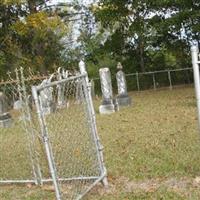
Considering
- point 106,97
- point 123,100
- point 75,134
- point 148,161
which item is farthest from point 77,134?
point 123,100

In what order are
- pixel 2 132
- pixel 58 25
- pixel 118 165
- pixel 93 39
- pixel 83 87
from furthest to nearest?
pixel 93 39
pixel 58 25
pixel 2 132
pixel 118 165
pixel 83 87

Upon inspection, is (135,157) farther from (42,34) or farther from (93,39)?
(93,39)

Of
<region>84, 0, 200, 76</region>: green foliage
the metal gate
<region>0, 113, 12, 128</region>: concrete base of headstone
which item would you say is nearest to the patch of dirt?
the metal gate

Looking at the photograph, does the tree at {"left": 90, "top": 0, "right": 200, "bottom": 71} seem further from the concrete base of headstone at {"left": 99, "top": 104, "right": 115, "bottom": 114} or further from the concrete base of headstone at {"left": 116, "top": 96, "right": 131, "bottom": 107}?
the concrete base of headstone at {"left": 99, "top": 104, "right": 115, "bottom": 114}

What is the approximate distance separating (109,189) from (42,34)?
67.6 ft

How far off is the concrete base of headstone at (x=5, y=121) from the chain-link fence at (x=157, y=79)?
1027cm

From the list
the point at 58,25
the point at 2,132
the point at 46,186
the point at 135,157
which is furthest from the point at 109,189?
the point at 58,25

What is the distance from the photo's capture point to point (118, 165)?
8.88 metres

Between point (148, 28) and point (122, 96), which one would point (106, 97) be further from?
point (148, 28)

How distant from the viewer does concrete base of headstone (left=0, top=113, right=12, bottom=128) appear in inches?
686

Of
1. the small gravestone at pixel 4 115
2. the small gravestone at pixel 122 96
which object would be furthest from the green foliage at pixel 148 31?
the small gravestone at pixel 4 115

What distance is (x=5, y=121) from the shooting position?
1756 cm

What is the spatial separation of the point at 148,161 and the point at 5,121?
31.4 feet

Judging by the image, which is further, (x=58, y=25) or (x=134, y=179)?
(x=58, y=25)
